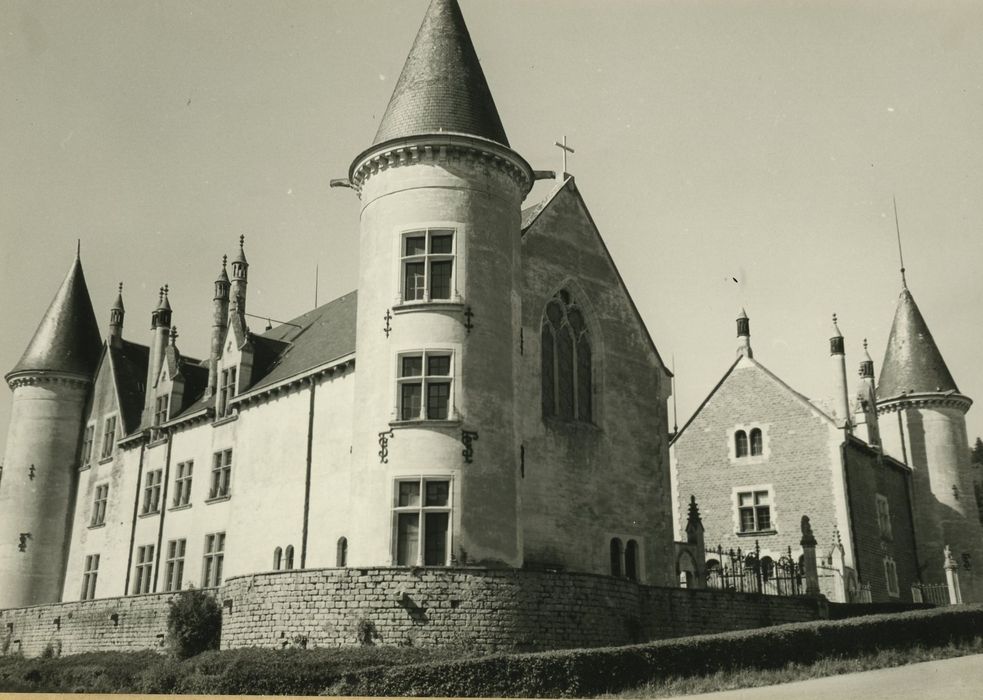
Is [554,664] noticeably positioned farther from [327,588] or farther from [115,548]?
[115,548]

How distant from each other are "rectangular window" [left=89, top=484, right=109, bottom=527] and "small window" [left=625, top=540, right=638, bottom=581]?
22542mm

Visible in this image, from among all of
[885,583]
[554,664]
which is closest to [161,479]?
[554,664]

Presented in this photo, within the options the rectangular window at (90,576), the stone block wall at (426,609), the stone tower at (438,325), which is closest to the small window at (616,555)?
the stone tower at (438,325)

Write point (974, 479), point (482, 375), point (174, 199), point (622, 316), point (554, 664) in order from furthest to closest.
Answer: point (974, 479)
point (622, 316)
point (482, 375)
point (174, 199)
point (554, 664)

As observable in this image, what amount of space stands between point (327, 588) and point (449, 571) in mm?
2640

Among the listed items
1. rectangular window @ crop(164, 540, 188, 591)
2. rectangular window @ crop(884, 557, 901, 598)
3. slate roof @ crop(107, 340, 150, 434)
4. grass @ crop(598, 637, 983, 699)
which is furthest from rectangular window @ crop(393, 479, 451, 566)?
rectangular window @ crop(884, 557, 901, 598)

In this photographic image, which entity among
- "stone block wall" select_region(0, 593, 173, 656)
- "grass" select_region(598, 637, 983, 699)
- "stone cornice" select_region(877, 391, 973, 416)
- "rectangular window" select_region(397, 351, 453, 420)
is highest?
"stone cornice" select_region(877, 391, 973, 416)

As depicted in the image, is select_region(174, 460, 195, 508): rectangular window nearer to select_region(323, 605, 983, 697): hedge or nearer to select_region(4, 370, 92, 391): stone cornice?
select_region(4, 370, 92, 391): stone cornice

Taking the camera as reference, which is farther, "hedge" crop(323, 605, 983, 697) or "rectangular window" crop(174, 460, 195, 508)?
"rectangular window" crop(174, 460, 195, 508)

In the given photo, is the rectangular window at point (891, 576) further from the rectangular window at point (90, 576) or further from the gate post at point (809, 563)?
the rectangular window at point (90, 576)

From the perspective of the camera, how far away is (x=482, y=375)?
82.3 feet

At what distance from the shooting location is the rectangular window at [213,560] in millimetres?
33531

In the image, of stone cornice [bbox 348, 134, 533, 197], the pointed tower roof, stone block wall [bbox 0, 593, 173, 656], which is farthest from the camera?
the pointed tower roof

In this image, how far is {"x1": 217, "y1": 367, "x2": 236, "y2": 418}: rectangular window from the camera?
1384 inches
